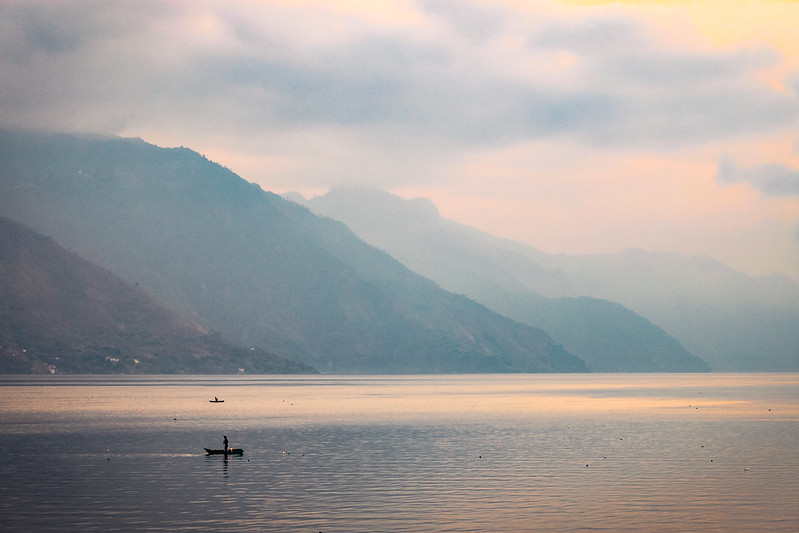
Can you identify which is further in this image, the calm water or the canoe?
the canoe

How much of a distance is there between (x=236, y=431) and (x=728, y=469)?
235 ft

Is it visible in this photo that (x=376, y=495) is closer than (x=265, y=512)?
No

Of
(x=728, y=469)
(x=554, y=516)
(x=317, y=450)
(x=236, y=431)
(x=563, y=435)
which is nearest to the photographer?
(x=554, y=516)

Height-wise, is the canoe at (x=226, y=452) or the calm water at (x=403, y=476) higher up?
the canoe at (x=226, y=452)

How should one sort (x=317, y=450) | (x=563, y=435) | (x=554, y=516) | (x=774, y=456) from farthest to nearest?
(x=563, y=435) → (x=317, y=450) → (x=774, y=456) → (x=554, y=516)

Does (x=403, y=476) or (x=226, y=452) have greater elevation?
(x=226, y=452)

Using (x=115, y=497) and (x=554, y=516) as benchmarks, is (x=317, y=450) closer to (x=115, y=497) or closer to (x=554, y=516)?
(x=115, y=497)

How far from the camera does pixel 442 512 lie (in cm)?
6194

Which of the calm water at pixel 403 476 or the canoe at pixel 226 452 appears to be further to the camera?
the canoe at pixel 226 452

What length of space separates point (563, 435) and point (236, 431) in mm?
44954

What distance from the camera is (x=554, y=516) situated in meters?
60.5

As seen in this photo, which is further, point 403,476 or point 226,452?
point 226,452

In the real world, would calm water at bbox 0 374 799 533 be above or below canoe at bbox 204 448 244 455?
below

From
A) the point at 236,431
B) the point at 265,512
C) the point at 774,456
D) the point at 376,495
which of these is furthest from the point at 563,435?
the point at 265,512
